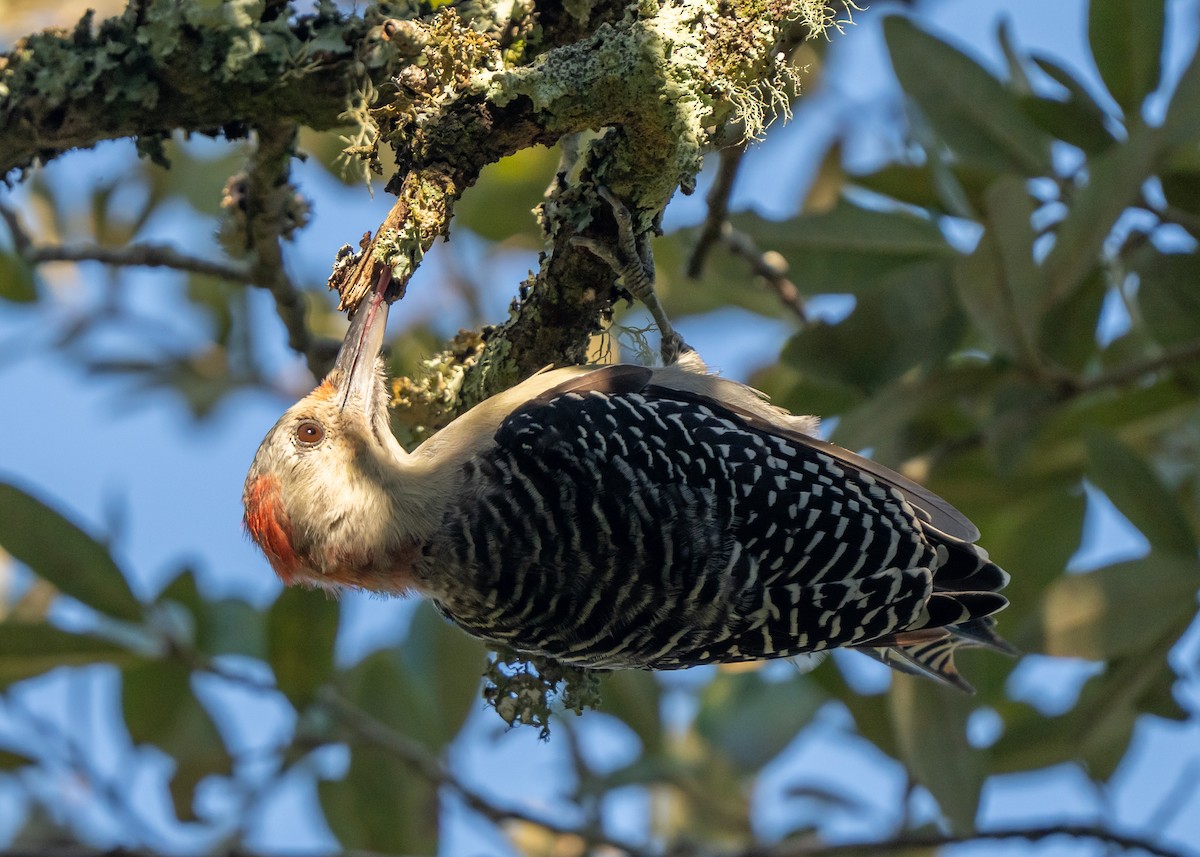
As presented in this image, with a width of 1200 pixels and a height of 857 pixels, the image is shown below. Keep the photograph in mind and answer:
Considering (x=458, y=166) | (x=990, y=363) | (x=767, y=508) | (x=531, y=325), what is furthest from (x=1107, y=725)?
(x=458, y=166)

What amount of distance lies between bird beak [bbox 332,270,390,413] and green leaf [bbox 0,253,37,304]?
1.50 m

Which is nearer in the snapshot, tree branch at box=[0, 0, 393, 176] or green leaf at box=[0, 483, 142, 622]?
tree branch at box=[0, 0, 393, 176]

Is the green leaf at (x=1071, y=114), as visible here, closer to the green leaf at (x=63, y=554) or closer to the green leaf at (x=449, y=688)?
the green leaf at (x=449, y=688)

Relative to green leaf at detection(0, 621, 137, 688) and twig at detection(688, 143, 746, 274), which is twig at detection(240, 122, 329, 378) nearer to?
twig at detection(688, 143, 746, 274)

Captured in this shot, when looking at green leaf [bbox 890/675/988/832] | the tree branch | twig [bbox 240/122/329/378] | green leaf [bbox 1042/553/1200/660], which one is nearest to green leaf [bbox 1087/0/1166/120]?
green leaf [bbox 1042/553/1200/660]

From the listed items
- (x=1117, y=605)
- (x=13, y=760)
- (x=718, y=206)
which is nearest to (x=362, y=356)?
(x=718, y=206)

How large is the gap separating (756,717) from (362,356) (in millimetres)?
2459

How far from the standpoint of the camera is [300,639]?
3.62 metres

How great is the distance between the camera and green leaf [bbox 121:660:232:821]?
3.73 meters

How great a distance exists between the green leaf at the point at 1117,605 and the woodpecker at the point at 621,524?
19cm

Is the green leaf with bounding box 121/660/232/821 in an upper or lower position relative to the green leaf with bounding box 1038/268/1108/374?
lower

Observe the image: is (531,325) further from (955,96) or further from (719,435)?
(955,96)

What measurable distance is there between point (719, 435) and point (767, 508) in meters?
0.21

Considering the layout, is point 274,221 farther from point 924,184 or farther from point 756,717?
point 756,717
